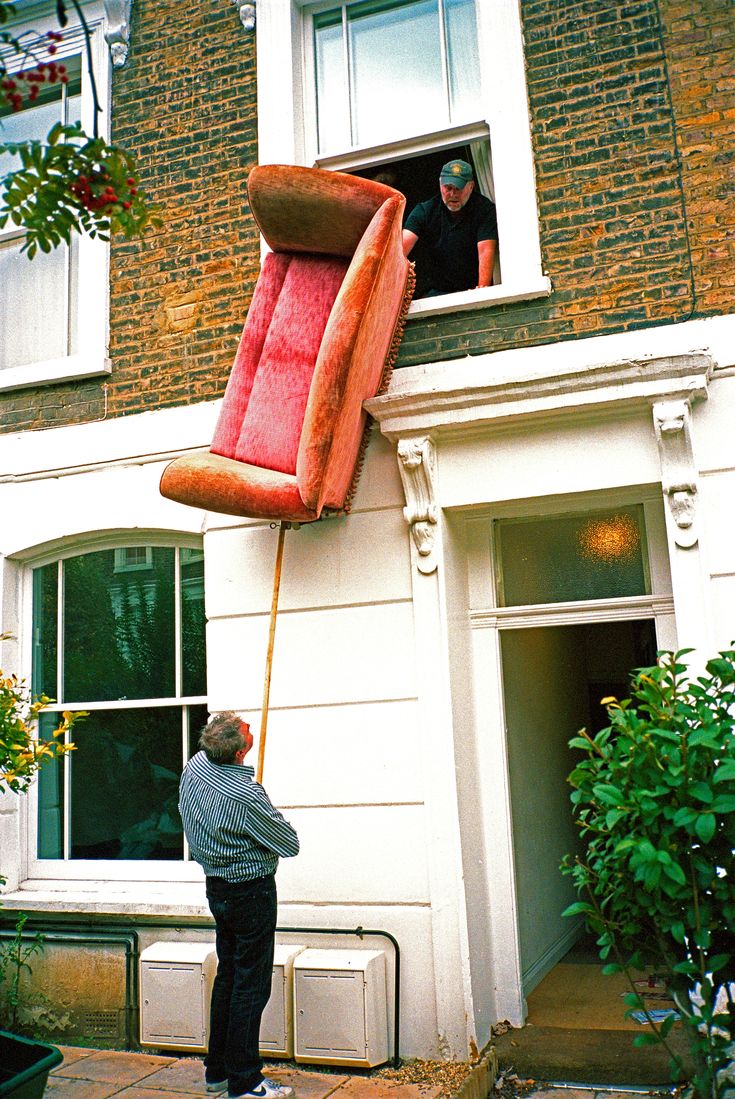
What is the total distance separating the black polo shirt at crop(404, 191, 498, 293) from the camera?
18.3 feet

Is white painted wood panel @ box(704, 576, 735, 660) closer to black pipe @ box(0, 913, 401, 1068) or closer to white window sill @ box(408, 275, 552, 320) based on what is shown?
white window sill @ box(408, 275, 552, 320)

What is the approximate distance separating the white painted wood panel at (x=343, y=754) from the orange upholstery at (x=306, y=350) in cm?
110

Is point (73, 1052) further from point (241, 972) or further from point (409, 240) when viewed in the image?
point (409, 240)

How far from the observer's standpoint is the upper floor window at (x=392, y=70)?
19.0 feet

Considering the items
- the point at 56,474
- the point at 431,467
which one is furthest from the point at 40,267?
the point at 431,467

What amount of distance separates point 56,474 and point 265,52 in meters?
2.82

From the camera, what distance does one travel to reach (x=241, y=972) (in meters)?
4.30

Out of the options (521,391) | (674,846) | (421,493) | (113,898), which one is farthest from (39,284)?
(674,846)

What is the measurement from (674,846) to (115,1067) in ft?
11.1

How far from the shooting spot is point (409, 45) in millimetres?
5973

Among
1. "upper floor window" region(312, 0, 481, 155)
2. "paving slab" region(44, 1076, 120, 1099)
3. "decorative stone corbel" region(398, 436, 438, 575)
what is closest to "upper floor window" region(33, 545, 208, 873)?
"paving slab" region(44, 1076, 120, 1099)

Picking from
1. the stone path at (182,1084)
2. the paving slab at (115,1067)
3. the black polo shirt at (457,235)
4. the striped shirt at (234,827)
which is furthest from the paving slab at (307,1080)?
the black polo shirt at (457,235)

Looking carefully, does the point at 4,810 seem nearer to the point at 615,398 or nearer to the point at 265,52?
the point at 615,398

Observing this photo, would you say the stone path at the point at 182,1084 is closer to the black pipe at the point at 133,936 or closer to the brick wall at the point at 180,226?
the black pipe at the point at 133,936
